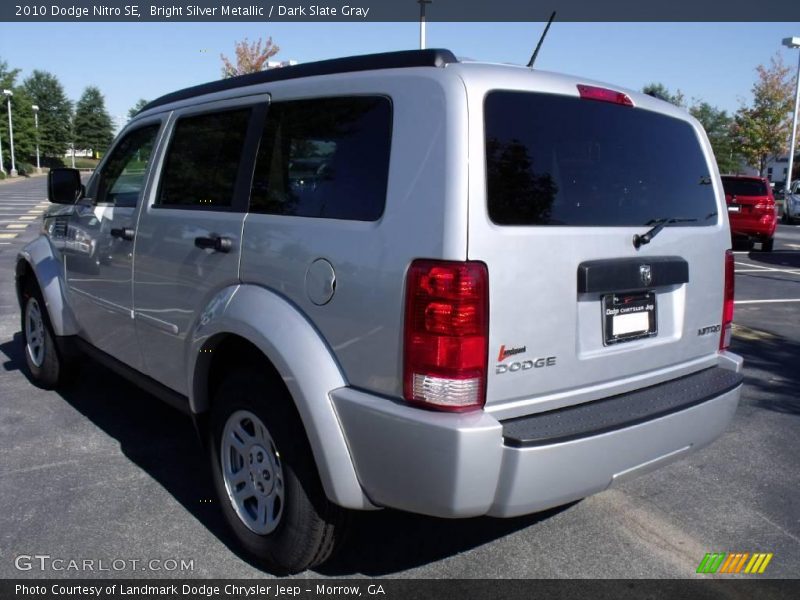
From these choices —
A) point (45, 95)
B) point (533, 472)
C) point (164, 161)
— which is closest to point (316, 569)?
Answer: point (533, 472)

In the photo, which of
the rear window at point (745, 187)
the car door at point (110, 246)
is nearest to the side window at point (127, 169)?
the car door at point (110, 246)

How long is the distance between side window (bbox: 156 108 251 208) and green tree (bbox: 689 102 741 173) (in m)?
54.3

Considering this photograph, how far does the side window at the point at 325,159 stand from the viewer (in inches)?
101

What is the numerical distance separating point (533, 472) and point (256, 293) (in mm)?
1253

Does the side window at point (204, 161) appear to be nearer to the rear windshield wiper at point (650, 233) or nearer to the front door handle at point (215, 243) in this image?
the front door handle at point (215, 243)

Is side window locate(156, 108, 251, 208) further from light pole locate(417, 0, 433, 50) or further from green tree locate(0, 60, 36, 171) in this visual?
green tree locate(0, 60, 36, 171)

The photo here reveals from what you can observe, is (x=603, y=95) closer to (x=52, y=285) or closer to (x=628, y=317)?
(x=628, y=317)

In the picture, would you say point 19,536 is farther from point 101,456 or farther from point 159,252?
point 159,252

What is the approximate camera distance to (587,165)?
2.79 metres

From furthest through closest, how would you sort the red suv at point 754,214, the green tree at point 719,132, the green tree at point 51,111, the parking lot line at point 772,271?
1. the green tree at point 51,111
2. the green tree at point 719,132
3. the red suv at point 754,214
4. the parking lot line at point 772,271

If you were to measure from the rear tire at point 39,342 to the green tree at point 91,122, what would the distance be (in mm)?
101516

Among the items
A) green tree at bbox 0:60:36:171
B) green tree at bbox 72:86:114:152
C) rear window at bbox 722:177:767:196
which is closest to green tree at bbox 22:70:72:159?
green tree at bbox 72:86:114:152

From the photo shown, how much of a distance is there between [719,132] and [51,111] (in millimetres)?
76354

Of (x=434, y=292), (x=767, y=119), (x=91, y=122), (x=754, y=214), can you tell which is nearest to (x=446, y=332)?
(x=434, y=292)
